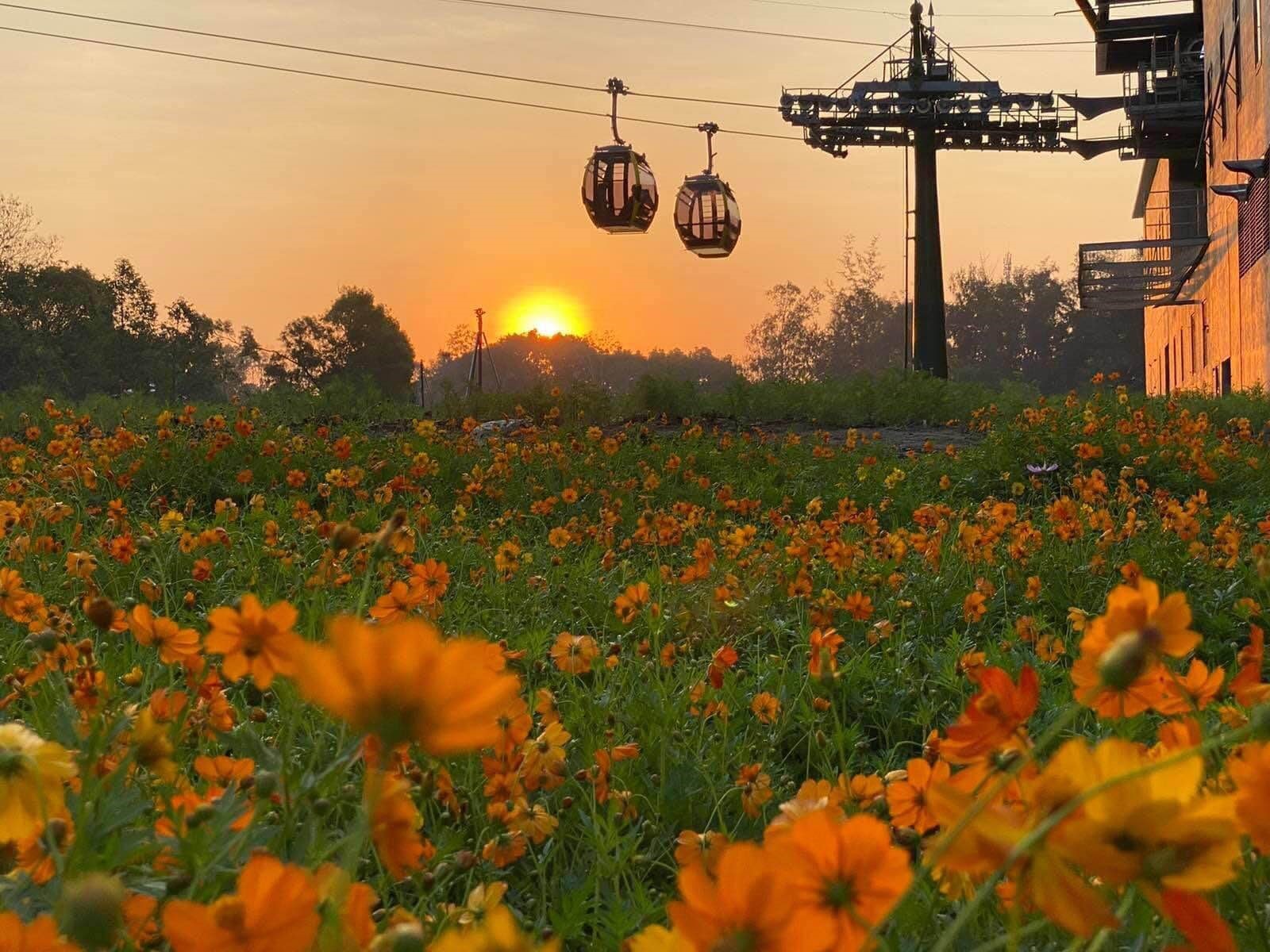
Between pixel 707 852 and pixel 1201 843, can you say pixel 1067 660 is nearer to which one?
pixel 707 852

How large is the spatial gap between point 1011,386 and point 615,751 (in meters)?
17.3

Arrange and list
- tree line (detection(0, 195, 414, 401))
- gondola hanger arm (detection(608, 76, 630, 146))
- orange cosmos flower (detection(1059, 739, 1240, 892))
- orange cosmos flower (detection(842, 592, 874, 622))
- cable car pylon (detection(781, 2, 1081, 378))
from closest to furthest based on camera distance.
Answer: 1. orange cosmos flower (detection(1059, 739, 1240, 892))
2. orange cosmos flower (detection(842, 592, 874, 622))
3. gondola hanger arm (detection(608, 76, 630, 146))
4. cable car pylon (detection(781, 2, 1081, 378))
5. tree line (detection(0, 195, 414, 401))

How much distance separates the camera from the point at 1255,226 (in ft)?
51.0

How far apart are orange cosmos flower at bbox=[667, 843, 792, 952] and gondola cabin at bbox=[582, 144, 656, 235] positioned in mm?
13698

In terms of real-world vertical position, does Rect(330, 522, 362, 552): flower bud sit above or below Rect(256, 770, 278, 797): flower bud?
above

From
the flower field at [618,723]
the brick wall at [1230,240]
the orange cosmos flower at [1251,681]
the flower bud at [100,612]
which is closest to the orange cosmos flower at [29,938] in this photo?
the flower field at [618,723]

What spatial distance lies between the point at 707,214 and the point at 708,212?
0.11ft

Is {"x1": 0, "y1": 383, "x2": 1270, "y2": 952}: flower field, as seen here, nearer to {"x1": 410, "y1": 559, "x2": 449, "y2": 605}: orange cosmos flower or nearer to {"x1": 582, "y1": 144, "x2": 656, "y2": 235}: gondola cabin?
{"x1": 410, "y1": 559, "x2": 449, "y2": 605}: orange cosmos flower

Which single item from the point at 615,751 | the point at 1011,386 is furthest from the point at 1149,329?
the point at 615,751

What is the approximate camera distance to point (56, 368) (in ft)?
128

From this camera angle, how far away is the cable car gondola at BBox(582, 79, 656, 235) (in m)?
13.8

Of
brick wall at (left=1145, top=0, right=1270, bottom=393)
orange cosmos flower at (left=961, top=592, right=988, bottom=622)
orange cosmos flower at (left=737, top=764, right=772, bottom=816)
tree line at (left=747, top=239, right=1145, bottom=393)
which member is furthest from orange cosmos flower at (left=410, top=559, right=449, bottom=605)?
tree line at (left=747, top=239, right=1145, bottom=393)

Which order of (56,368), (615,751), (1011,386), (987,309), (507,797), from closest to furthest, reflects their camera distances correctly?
(507,797), (615,751), (1011,386), (56,368), (987,309)

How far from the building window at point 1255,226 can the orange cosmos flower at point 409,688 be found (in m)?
15.9
